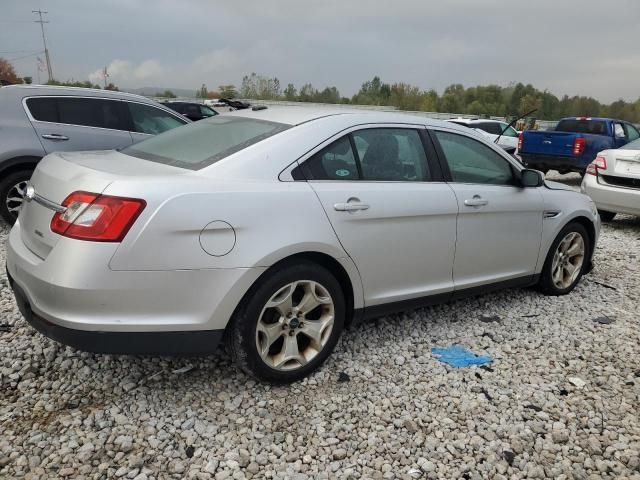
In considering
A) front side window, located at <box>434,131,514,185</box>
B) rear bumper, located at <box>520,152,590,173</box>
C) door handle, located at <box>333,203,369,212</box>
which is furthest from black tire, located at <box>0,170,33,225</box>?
rear bumper, located at <box>520,152,590,173</box>

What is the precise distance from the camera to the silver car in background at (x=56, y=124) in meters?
5.65

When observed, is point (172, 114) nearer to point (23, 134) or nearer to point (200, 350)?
point (23, 134)

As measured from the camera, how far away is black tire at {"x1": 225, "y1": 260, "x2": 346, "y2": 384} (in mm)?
2650

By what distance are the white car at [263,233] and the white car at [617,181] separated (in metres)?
4.25

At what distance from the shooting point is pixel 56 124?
19.5 feet

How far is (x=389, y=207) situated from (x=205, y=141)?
1152mm

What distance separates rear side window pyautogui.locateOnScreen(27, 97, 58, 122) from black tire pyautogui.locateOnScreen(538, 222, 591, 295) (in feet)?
17.7

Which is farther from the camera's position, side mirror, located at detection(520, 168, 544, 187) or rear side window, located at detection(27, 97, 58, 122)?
Result: rear side window, located at detection(27, 97, 58, 122)

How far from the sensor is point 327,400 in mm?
2854

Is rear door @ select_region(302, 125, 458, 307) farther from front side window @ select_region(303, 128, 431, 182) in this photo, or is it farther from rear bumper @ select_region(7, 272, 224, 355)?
rear bumper @ select_region(7, 272, 224, 355)

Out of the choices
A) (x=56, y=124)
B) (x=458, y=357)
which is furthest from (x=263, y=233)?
(x=56, y=124)

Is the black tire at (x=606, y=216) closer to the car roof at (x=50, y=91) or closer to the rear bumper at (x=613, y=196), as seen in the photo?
the rear bumper at (x=613, y=196)

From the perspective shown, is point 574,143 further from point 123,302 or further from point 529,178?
point 123,302

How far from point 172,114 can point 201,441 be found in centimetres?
533
